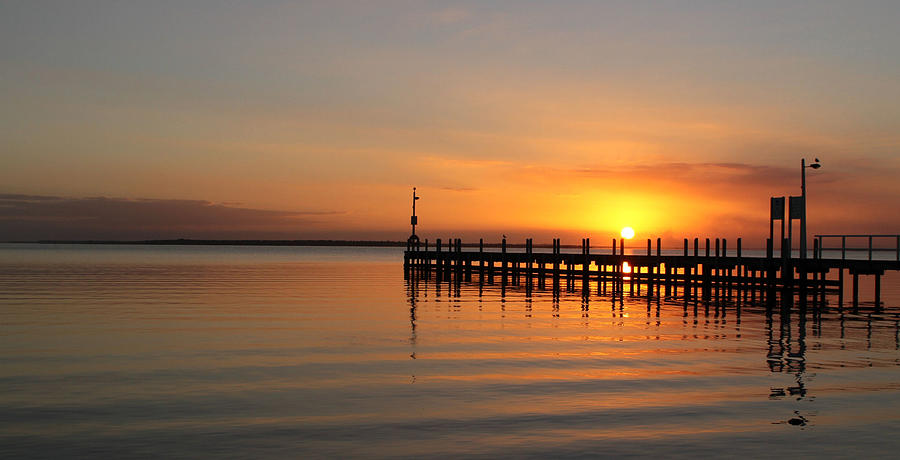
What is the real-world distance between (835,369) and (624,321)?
30.4 ft

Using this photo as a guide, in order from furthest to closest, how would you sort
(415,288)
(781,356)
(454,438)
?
(415,288) < (781,356) < (454,438)

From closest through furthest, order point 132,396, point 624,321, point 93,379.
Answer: point 132,396 → point 93,379 → point 624,321

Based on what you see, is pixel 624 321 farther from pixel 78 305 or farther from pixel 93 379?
pixel 78 305

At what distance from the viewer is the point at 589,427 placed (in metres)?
10.5

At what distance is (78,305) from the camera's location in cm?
2809

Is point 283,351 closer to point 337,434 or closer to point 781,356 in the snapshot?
point 337,434

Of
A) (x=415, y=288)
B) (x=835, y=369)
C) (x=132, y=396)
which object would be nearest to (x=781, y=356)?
(x=835, y=369)

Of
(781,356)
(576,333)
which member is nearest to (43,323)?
(576,333)

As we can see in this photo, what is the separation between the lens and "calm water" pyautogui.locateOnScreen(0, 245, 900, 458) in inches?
387

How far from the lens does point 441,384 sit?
44.5 feet

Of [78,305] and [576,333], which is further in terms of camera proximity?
[78,305]

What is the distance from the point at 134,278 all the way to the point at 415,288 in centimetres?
1734

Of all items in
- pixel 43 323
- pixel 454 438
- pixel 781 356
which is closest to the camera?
pixel 454 438

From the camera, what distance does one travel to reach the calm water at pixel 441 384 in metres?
9.84
